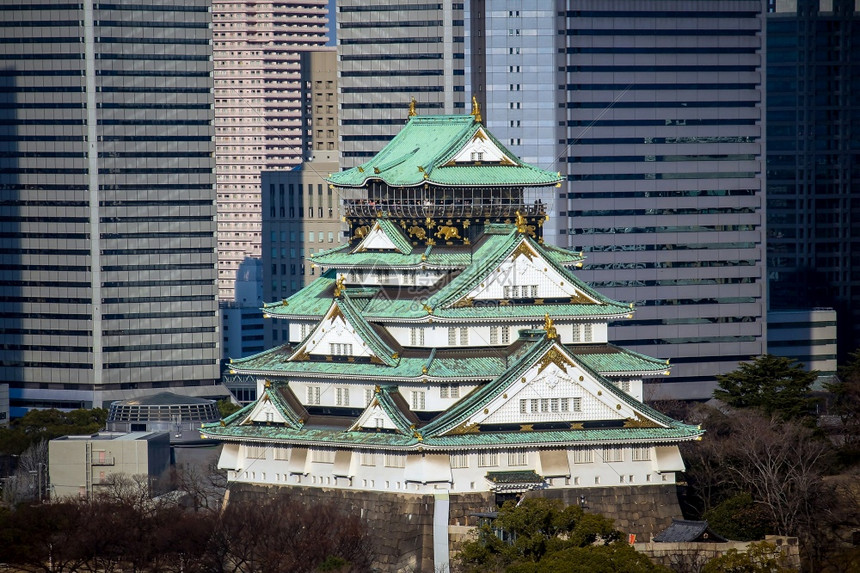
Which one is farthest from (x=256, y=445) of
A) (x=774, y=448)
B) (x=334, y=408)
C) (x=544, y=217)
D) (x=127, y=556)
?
(x=774, y=448)

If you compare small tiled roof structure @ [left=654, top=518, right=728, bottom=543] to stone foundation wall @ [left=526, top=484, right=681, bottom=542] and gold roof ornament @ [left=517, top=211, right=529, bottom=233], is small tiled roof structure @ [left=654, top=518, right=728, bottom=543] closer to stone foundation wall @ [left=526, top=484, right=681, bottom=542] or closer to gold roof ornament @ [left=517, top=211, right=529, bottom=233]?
stone foundation wall @ [left=526, top=484, right=681, bottom=542]

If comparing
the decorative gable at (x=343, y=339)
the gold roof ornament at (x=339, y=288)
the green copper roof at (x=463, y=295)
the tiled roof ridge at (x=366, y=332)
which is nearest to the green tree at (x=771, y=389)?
the green copper roof at (x=463, y=295)

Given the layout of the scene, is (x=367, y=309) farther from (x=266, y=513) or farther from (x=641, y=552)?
(x=641, y=552)

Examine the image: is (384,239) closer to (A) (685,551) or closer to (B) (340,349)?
(B) (340,349)

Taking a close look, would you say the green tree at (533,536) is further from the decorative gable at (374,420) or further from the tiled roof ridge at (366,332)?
the tiled roof ridge at (366,332)

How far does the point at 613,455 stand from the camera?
128750mm

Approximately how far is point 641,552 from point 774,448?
757 inches

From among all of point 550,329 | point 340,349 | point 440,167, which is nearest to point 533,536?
point 550,329

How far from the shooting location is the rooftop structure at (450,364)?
127 meters

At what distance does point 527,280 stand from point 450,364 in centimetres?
780

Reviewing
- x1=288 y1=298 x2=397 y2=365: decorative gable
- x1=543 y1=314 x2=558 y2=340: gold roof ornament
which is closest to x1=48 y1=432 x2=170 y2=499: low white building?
x1=288 y1=298 x2=397 y2=365: decorative gable

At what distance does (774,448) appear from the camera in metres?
137

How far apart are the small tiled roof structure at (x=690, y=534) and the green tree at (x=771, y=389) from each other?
91.8ft

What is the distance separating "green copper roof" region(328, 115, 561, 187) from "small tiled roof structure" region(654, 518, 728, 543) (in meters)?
25.3
